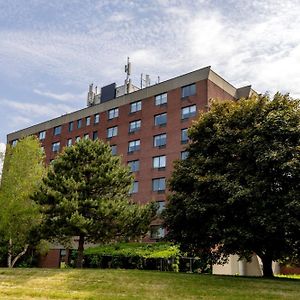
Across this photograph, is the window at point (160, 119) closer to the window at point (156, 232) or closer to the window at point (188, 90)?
the window at point (188, 90)

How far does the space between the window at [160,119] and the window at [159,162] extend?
3.87 metres

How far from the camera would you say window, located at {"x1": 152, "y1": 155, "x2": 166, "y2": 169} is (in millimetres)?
45812

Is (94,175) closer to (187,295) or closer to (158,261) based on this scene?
(158,261)

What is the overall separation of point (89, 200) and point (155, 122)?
22795 mm

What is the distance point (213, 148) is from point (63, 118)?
133 feet

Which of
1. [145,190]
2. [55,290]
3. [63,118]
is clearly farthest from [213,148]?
[63,118]

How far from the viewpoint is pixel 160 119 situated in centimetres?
4781

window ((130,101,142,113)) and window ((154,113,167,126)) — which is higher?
window ((130,101,142,113))

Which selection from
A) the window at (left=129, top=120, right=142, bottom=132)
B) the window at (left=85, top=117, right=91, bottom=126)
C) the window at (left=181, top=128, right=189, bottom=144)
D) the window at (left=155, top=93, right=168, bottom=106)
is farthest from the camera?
the window at (left=85, top=117, right=91, bottom=126)

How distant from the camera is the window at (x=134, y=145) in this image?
49222 mm

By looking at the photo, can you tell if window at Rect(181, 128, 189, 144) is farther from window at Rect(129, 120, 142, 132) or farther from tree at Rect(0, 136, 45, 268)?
tree at Rect(0, 136, 45, 268)

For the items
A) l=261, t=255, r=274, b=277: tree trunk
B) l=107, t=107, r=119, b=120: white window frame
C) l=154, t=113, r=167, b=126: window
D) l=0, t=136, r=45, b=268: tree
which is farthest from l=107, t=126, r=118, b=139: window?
l=261, t=255, r=274, b=277: tree trunk

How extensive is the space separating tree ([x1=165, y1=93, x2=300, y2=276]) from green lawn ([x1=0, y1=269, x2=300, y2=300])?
95.8 inches

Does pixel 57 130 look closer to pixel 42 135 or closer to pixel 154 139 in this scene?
pixel 42 135
